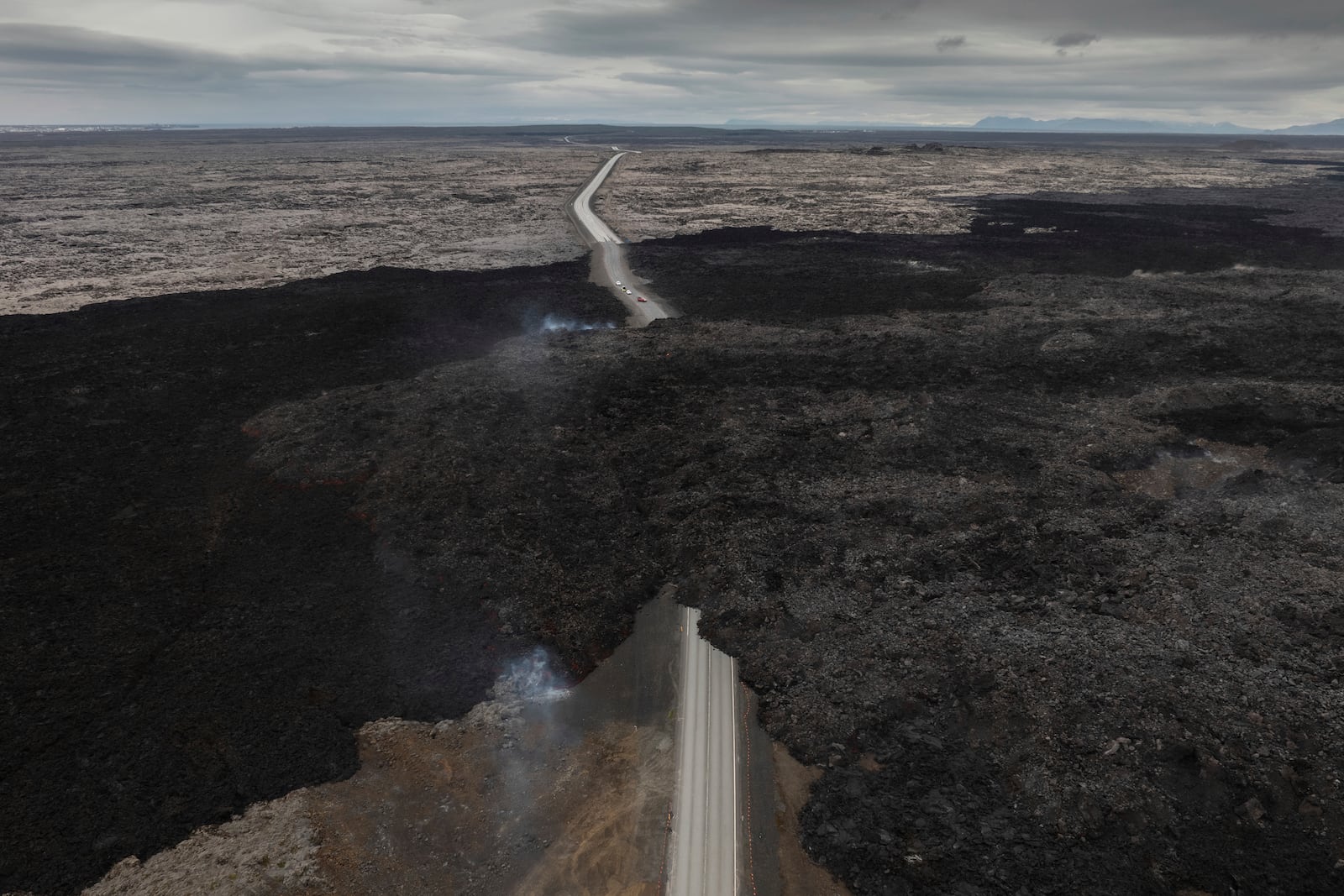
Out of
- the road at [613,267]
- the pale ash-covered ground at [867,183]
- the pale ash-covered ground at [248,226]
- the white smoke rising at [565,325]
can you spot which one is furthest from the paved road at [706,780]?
the pale ash-covered ground at [867,183]

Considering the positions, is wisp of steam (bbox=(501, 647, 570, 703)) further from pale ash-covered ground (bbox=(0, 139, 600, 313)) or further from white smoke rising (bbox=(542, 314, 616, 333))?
pale ash-covered ground (bbox=(0, 139, 600, 313))

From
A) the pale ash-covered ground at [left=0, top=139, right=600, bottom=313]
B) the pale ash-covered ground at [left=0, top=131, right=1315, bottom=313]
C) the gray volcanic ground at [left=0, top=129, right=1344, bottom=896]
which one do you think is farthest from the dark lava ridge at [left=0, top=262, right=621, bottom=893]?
the pale ash-covered ground at [left=0, top=131, right=1315, bottom=313]

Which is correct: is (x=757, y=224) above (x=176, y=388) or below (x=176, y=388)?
above

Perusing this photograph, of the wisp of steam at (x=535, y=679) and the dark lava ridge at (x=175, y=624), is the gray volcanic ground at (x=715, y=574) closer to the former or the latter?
the dark lava ridge at (x=175, y=624)

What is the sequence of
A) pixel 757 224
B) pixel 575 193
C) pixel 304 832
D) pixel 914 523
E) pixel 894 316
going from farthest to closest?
pixel 575 193 < pixel 757 224 < pixel 894 316 < pixel 914 523 < pixel 304 832

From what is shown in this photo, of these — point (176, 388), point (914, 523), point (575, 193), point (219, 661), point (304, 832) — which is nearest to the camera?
point (304, 832)

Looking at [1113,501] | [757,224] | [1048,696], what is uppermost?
[757,224]

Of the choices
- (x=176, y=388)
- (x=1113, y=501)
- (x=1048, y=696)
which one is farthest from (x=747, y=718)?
(x=176, y=388)

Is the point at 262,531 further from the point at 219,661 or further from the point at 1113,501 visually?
the point at 1113,501
